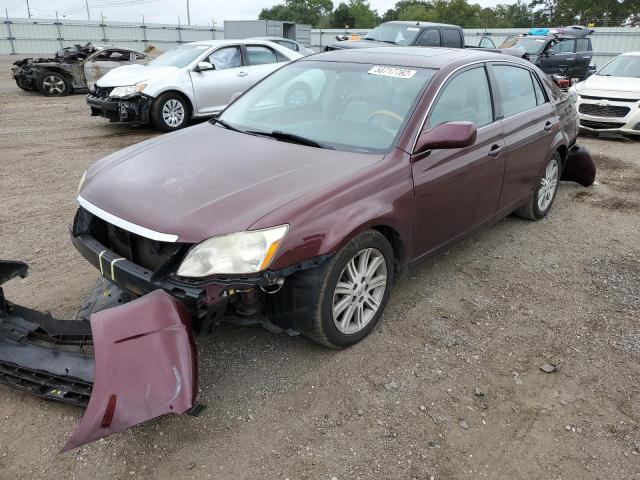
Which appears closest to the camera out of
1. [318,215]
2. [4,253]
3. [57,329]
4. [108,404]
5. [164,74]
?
[108,404]

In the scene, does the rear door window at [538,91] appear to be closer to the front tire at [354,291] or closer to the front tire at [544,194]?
the front tire at [544,194]

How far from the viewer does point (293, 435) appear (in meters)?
2.51

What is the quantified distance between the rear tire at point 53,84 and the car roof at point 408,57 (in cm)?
1257

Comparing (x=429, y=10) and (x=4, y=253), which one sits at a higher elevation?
(x=429, y=10)

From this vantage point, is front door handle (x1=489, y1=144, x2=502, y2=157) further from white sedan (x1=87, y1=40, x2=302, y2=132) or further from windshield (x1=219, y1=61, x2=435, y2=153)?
white sedan (x1=87, y1=40, x2=302, y2=132)

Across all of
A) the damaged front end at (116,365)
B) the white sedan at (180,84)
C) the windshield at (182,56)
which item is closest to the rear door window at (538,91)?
the damaged front end at (116,365)

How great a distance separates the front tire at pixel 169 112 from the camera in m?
9.02

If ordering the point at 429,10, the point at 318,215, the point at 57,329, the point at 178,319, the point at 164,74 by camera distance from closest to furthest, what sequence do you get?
the point at 178,319 < the point at 318,215 < the point at 57,329 < the point at 164,74 < the point at 429,10

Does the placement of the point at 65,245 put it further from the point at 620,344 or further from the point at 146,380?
the point at 620,344

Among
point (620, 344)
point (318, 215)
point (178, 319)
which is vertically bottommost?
point (620, 344)

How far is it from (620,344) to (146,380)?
2887 mm

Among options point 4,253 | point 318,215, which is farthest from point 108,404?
point 4,253

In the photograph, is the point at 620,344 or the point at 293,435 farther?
the point at 620,344

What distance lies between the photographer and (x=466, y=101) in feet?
12.3
